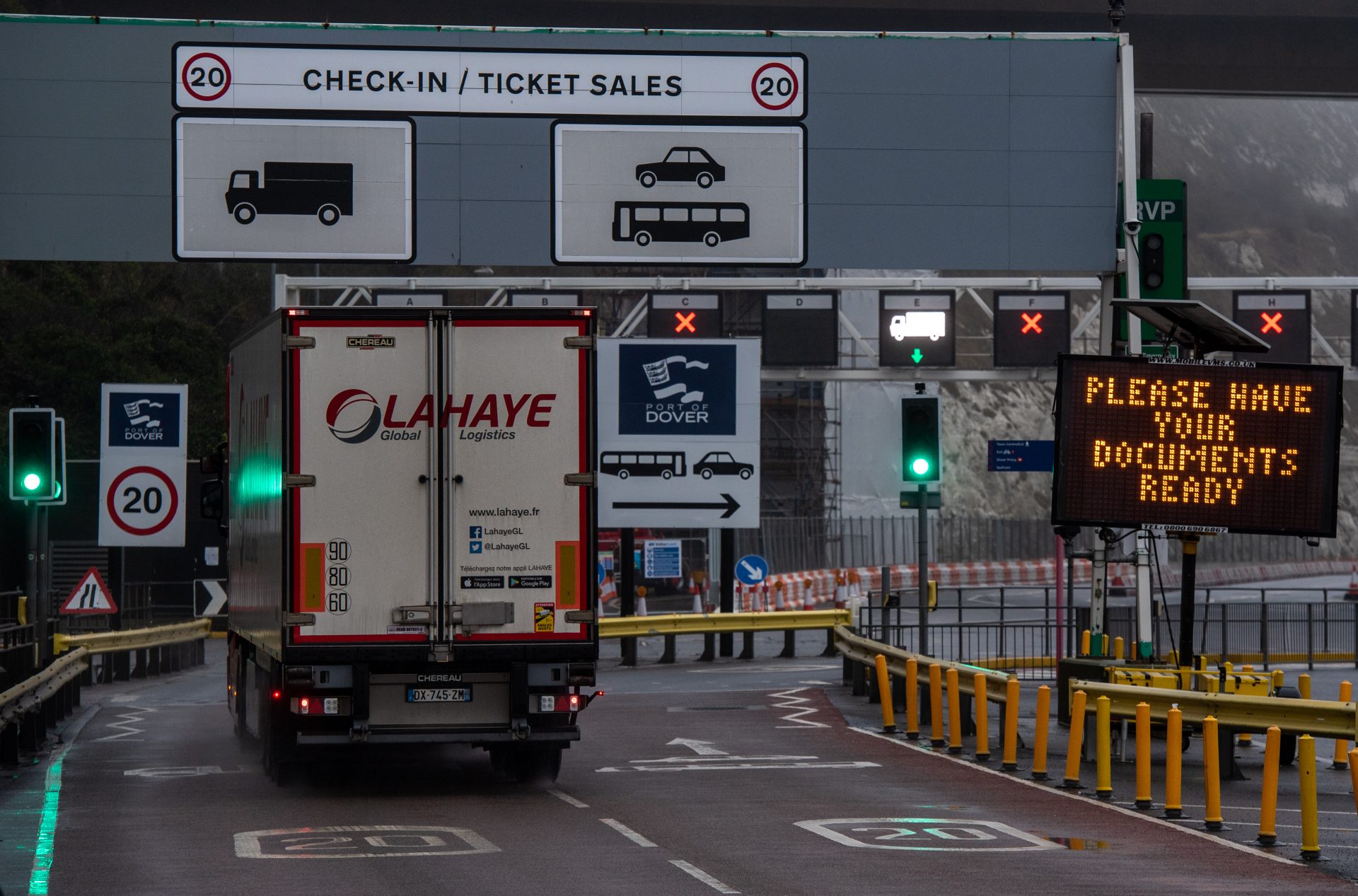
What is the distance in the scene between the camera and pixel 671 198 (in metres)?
20.8

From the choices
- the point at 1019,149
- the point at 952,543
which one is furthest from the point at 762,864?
the point at 952,543

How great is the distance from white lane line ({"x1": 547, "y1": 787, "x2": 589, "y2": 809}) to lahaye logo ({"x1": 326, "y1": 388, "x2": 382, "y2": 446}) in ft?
10.2

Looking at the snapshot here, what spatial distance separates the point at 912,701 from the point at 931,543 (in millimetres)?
63445

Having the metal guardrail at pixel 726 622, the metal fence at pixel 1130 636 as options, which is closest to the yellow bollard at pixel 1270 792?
the metal fence at pixel 1130 636

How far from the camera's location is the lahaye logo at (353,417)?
15352 mm

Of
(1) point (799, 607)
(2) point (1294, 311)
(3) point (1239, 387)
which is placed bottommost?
(1) point (799, 607)

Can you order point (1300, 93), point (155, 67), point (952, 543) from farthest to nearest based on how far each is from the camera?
1. point (952, 543)
2. point (1300, 93)
3. point (155, 67)

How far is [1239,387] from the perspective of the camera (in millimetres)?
16391

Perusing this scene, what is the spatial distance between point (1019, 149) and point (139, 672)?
63.2ft

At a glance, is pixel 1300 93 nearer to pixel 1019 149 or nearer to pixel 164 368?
pixel 1019 149

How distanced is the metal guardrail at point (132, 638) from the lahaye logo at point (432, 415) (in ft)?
45.2

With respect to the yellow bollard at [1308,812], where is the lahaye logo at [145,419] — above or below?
above

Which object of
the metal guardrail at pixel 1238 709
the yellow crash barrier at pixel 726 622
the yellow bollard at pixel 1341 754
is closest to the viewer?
the metal guardrail at pixel 1238 709

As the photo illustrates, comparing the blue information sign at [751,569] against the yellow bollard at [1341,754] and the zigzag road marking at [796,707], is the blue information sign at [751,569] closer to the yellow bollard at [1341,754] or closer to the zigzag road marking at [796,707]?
the zigzag road marking at [796,707]
